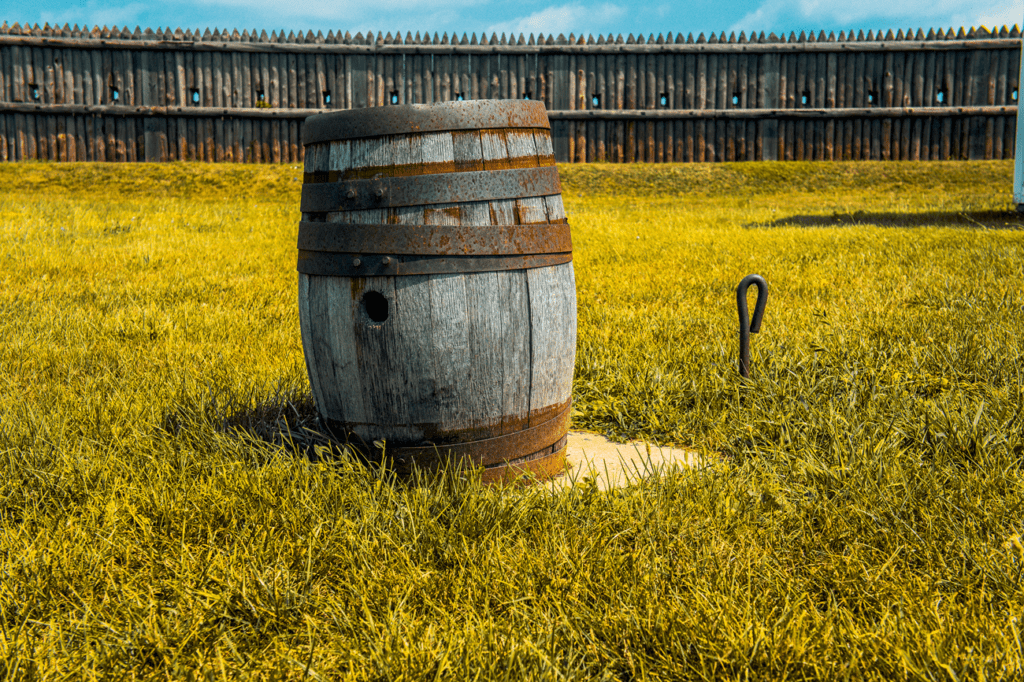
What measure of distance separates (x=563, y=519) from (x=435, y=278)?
81cm

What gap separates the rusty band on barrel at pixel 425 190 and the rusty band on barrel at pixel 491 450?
30.4 inches

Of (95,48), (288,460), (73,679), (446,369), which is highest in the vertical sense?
(95,48)

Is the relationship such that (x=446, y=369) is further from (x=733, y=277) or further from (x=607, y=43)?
(x=607, y=43)

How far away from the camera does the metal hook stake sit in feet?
9.73

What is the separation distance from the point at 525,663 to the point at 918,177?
14787mm

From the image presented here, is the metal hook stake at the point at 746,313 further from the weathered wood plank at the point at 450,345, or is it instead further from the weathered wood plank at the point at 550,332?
the weathered wood plank at the point at 450,345

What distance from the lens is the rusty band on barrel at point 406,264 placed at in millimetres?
2189

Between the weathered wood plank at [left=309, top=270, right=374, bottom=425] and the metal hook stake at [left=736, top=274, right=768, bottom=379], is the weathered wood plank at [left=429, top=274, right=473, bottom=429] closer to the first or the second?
the weathered wood plank at [left=309, top=270, right=374, bottom=425]

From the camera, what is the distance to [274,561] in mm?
1909

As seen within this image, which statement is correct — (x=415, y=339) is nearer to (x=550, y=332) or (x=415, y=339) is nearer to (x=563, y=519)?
(x=550, y=332)

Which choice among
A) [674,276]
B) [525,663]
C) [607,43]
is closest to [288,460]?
[525,663]

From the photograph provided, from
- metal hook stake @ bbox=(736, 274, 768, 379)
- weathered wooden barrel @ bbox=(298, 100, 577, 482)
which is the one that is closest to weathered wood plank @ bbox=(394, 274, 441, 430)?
weathered wooden barrel @ bbox=(298, 100, 577, 482)

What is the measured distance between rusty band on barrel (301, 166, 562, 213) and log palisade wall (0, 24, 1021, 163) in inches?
511

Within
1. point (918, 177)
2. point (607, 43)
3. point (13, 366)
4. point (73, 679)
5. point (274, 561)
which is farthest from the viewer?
point (607, 43)
